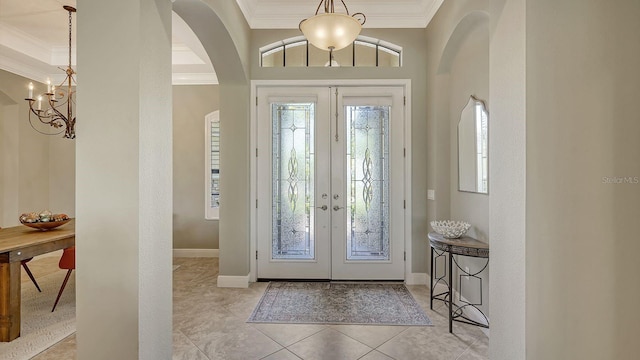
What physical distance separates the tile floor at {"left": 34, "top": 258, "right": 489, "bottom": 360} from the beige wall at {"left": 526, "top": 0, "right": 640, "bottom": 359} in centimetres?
108

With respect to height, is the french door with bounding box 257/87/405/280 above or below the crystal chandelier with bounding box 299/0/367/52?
below

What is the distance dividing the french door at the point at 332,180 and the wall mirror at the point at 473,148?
0.83 meters

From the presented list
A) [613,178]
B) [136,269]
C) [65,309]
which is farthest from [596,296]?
[65,309]

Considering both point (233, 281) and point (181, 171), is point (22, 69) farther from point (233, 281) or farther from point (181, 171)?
point (233, 281)

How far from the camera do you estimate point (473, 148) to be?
303 cm

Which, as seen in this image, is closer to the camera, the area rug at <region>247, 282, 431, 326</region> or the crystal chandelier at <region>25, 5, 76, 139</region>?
the area rug at <region>247, 282, 431, 326</region>

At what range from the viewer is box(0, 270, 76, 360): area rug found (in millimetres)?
2490

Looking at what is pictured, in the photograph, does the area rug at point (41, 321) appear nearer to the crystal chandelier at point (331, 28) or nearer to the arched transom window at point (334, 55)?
the crystal chandelier at point (331, 28)

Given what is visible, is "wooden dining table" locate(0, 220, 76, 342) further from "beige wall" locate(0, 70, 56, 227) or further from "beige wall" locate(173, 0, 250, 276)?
"beige wall" locate(0, 70, 56, 227)

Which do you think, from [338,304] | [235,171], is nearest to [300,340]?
[338,304]

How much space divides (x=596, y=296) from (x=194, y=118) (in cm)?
534

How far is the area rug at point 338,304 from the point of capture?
9.73ft


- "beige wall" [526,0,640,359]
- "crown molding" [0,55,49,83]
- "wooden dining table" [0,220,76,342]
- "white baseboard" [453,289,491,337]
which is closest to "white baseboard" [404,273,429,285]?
"white baseboard" [453,289,491,337]

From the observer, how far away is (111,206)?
1487 mm
